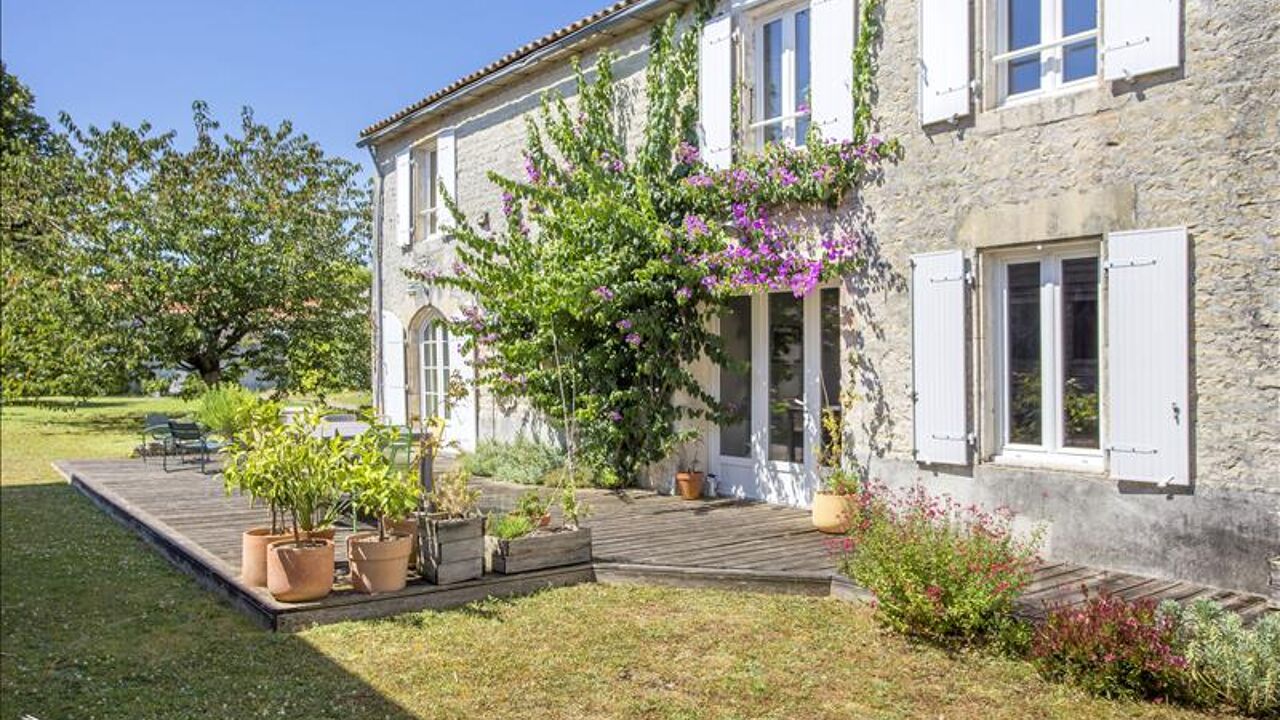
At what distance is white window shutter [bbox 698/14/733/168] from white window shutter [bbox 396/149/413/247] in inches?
255

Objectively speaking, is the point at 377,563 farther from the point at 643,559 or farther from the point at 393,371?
the point at 393,371

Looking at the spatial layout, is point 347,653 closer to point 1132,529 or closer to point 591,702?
point 591,702

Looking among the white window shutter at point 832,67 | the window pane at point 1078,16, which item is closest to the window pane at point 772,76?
the white window shutter at point 832,67

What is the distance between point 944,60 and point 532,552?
488 centimetres

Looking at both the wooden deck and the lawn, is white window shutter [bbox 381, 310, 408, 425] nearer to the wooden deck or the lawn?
the wooden deck

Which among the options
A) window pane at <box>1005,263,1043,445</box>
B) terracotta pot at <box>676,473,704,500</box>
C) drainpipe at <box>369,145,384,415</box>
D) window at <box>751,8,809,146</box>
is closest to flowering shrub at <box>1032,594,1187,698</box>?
window pane at <box>1005,263,1043,445</box>

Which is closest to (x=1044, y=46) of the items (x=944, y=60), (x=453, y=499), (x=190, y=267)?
(x=944, y=60)

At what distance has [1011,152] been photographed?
696 cm

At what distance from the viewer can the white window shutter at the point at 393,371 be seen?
587 inches

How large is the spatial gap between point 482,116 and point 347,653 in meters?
9.08

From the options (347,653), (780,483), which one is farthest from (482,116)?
(347,653)

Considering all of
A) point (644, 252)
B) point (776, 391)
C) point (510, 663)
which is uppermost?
point (644, 252)

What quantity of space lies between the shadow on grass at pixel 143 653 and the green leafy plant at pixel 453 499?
1277mm

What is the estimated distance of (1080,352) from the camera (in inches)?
265
